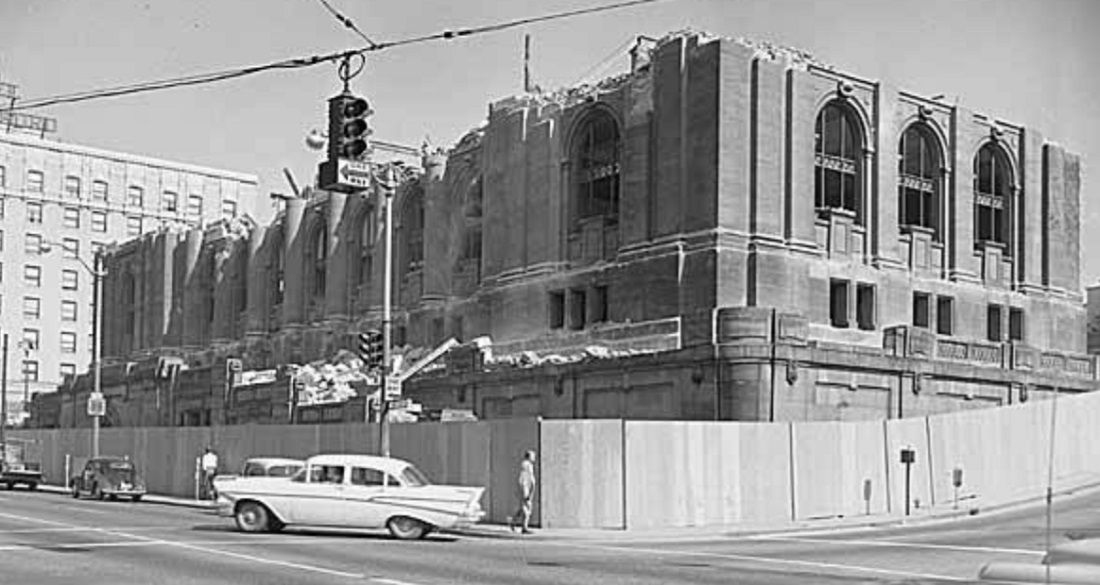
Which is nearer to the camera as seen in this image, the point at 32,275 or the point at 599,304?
the point at 599,304

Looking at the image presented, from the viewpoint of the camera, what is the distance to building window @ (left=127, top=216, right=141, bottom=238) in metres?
122

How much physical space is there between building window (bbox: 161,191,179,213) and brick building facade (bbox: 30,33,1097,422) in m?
55.0

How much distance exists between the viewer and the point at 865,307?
189 feet

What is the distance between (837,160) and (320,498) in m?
31.9

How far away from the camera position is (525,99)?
62.5 metres

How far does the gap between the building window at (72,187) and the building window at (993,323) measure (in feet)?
263

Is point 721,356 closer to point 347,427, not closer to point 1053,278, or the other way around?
point 347,427

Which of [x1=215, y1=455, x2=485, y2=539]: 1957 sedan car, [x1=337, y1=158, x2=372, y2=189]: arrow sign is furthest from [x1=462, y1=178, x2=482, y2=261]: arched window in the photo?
[x1=337, y1=158, x2=372, y2=189]: arrow sign

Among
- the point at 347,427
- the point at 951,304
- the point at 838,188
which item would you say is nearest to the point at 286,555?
the point at 347,427

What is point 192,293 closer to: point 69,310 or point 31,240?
point 31,240

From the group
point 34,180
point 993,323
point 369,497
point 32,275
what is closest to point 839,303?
point 993,323

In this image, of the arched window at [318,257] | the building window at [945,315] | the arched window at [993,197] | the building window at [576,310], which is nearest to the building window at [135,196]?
the arched window at [318,257]

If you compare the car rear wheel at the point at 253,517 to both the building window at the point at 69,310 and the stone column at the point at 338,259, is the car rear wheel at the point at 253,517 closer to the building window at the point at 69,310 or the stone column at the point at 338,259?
the stone column at the point at 338,259

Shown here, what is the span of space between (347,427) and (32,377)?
84.0 metres
